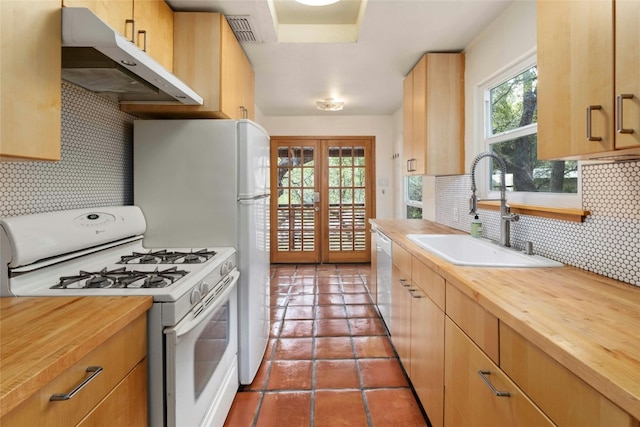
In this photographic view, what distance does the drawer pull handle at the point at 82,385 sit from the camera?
717mm

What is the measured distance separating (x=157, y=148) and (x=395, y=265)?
1.67 meters

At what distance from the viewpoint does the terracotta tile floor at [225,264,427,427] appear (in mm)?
1800

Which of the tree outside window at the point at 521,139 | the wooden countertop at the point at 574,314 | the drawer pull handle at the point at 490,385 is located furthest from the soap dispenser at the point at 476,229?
the drawer pull handle at the point at 490,385

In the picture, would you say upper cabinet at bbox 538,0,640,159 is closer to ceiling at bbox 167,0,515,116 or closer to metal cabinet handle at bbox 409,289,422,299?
metal cabinet handle at bbox 409,289,422,299

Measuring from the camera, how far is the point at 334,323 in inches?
117

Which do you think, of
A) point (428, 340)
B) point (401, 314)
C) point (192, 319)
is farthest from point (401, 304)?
point (192, 319)

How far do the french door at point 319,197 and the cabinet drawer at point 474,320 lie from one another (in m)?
4.06

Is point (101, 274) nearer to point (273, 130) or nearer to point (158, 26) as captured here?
point (158, 26)

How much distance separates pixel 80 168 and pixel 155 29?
0.82 m

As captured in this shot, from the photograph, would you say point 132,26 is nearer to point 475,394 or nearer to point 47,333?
point 47,333

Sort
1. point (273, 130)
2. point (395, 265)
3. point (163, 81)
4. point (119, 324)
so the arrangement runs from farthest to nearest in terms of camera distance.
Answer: point (273, 130) < point (395, 265) < point (163, 81) < point (119, 324)

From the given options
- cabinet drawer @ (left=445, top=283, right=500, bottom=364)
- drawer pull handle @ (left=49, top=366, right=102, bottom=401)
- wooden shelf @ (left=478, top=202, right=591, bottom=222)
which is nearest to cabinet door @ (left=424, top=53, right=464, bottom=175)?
wooden shelf @ (left=478, top=202, right=591, bottom=222)

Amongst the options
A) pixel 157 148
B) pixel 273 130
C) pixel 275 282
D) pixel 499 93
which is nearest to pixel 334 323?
pixel 275 282

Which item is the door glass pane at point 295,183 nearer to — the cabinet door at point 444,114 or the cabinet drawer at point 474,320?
the cabinet door at point 444,114
